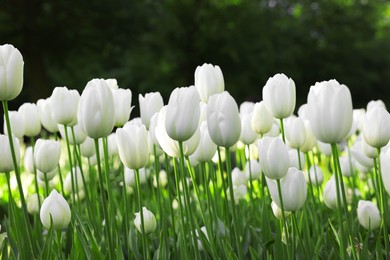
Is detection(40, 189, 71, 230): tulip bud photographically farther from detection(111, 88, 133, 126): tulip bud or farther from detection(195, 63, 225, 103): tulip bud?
detection(195, 63, 225, 103): tulip bud

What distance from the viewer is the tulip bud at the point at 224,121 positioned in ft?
5.22

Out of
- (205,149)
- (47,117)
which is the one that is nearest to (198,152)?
(205,149)

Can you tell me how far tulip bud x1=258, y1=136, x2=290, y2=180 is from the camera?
1.64 meters

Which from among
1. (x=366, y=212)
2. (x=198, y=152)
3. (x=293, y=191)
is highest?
(x=198, y=152)

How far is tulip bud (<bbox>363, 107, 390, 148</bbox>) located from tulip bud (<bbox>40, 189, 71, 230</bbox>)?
3.19 ft

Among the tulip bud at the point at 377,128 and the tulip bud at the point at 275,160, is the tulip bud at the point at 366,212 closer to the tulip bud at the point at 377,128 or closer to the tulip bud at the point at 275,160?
the tulip bud at the point at 377,128

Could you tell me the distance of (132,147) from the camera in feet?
5.68

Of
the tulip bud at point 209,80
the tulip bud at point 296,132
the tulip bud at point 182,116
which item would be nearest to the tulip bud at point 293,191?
the tulip bud at point 182,116

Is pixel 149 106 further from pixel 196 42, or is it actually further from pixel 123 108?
pixel 196 42

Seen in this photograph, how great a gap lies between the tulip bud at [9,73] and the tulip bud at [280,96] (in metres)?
0.82

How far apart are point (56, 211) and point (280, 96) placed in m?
0.84

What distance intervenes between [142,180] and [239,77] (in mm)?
20912

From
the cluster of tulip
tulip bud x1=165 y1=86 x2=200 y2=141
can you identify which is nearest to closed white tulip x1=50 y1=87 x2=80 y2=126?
the cluster of tulip

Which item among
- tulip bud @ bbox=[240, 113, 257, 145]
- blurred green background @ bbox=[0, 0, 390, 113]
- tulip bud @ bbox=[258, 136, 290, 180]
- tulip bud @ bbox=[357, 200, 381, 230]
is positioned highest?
blurred green background @ bbox=[0, 0, 390, 113]
